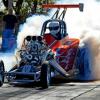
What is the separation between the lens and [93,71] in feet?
55.6

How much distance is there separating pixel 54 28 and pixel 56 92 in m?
3.78

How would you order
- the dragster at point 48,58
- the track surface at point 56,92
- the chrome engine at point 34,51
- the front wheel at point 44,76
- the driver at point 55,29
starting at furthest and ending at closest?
the driver at point 55,29 → the chrome engine at point 34,51 → the dragster at point 48,58 → the front wheel at point 44,76 → the track surface at point 56,92

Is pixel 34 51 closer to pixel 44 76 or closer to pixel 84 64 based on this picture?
pixel 44 76

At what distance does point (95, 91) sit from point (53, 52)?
2522mm

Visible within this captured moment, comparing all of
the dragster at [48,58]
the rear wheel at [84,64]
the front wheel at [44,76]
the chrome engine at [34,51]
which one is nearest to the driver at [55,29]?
the dragster at [48,58]

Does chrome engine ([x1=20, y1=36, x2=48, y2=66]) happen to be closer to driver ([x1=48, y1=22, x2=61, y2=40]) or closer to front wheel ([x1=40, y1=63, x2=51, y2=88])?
front wheel ([x1=40, y1=63, x2=51, y2=88])

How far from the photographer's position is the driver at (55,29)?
54.9 ft

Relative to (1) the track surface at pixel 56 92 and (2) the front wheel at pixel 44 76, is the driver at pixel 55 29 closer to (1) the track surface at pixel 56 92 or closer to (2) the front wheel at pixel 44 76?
(1) the track surface at pixel 56 92

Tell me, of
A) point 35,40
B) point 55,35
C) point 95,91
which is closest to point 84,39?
point 55,35

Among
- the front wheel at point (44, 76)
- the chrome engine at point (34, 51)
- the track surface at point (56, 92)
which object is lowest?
the track surface at point (56, 92)

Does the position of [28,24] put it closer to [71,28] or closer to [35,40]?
[71,28]

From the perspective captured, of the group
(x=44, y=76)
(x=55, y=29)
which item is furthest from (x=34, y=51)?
(x=55, y=29)

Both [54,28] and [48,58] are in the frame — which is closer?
[48,58]

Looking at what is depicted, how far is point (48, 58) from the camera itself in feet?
50.1
